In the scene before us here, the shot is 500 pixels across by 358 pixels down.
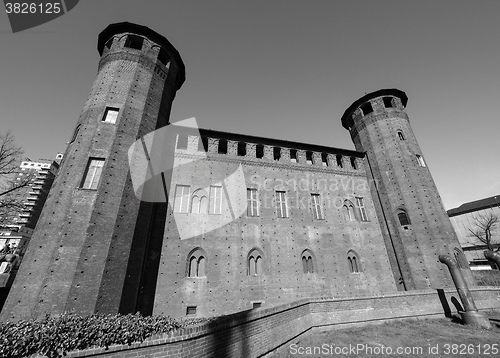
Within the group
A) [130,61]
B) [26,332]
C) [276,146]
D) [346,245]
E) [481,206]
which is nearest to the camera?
[26,332]

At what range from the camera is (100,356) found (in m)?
4.53

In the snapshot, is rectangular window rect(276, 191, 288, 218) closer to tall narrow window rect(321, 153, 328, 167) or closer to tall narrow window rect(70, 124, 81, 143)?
tall narrow window rect(321, 153, 328, 167)

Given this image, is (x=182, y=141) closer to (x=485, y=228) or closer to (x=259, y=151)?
(x=259, y=151)

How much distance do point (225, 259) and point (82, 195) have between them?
26.8 feet

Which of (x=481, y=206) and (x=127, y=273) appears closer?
(x=127, y=273)

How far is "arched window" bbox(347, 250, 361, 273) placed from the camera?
16094 mm

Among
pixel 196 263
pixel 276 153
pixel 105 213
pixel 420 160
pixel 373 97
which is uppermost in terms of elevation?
pixel 373 97

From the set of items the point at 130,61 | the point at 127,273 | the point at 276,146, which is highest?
the point at 130,61

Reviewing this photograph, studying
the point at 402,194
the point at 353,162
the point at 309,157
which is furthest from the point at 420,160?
the point at 309,157

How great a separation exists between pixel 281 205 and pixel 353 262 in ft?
21.1

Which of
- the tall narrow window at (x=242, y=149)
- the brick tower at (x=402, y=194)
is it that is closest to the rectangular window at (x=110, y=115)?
the tall narrow window at (x=242, y=149)

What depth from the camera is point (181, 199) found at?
1502cm

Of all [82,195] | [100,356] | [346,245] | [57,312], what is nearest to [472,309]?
[346,245]

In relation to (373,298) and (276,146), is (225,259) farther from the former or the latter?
(276,146)
